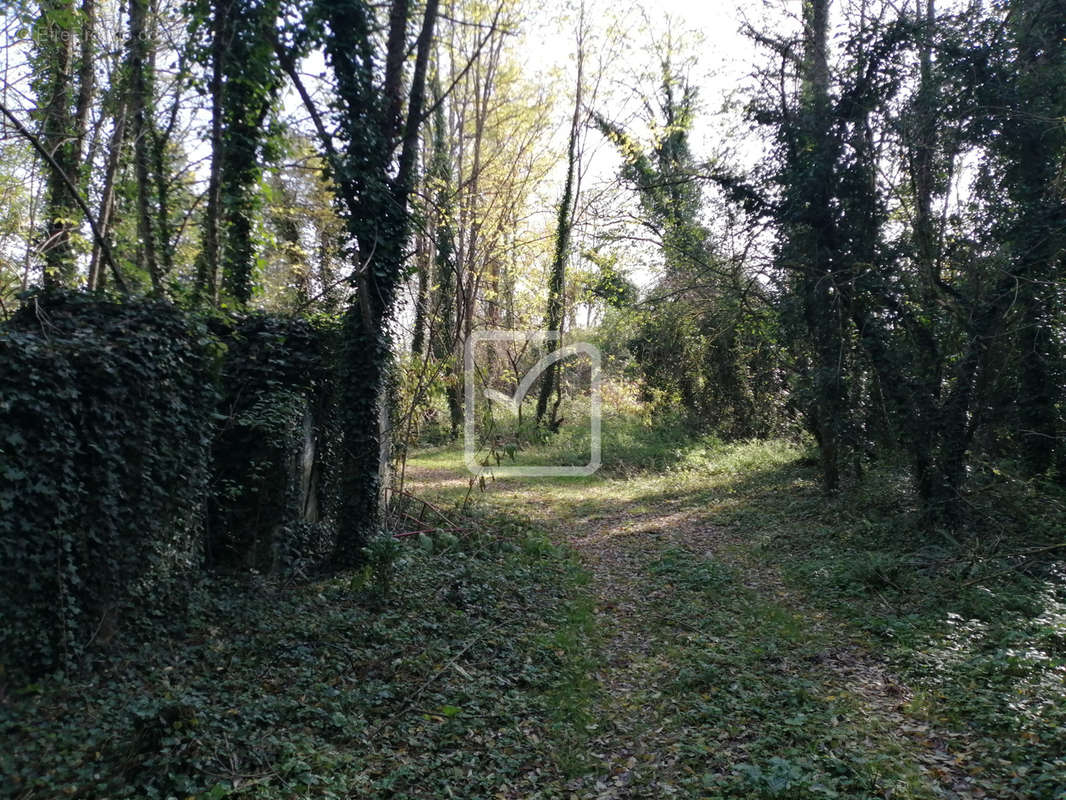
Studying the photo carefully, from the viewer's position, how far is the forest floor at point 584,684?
422cm

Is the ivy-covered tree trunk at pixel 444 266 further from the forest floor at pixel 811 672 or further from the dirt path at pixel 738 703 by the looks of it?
the dirt path at pixel 738 703

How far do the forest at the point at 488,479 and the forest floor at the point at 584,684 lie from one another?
1.5 inches

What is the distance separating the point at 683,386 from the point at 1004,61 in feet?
42.0

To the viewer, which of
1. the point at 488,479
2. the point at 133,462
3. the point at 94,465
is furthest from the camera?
the point at 488,479

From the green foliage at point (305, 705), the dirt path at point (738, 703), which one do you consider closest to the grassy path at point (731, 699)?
the dirt path at point (738, 703)

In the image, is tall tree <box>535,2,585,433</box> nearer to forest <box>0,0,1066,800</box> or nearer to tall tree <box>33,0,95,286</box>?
forest <box>0,0,1066,800</box>

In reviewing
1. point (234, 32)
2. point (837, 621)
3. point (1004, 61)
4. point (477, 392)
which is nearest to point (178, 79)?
point (234, 32)

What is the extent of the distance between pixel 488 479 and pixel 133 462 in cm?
1194

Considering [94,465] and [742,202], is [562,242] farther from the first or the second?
[94,465]

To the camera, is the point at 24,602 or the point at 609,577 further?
the point at 609,577

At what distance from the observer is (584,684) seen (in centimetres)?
604

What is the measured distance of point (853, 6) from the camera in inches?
465

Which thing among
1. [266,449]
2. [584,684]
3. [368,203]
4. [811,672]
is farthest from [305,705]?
[368,203]

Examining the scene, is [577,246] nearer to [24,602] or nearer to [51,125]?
[51,125]
